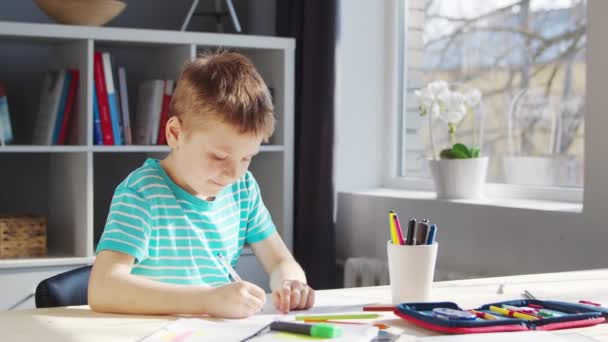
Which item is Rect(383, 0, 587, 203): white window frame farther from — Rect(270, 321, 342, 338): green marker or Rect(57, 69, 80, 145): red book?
Rect(270, 321, 342, 338): green marker

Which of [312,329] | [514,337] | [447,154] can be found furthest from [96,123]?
[514,337]

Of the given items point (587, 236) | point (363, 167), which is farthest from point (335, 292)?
point (363, 167)

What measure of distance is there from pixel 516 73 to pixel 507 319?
168 cm

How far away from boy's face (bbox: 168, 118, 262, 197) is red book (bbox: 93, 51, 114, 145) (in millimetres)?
1346

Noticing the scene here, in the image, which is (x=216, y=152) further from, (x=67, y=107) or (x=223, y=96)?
(x=67, y=107)

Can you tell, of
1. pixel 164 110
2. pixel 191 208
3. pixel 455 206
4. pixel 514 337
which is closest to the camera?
pixel 514 337

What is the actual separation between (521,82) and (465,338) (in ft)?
5.72

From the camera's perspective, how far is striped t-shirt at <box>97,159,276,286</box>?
146 cm

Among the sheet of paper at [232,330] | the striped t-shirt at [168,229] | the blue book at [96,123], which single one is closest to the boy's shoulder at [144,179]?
the striped t-shirt at [168,229]

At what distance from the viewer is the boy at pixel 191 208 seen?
134cm

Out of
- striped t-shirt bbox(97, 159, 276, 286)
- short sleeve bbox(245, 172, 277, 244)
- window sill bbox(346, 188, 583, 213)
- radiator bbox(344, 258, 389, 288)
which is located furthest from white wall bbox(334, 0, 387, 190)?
striped t-shirt bbox(97, 159, 276, 286)

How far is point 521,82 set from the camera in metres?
2.73

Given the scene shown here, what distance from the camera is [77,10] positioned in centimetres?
277

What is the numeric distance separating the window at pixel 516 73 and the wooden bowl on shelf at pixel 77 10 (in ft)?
3.62
